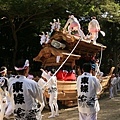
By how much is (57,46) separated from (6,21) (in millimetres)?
9182

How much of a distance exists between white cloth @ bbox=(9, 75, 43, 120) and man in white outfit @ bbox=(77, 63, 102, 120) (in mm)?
1521

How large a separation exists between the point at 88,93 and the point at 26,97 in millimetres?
1762

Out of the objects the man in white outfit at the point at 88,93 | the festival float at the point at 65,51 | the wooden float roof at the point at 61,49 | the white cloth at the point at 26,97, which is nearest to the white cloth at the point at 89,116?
the man in white outfit at the point at 88,93

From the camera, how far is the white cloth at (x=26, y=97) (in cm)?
441

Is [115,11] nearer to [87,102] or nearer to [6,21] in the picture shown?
[6,21]

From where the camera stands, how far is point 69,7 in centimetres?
1714

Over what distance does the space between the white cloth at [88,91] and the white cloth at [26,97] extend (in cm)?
153

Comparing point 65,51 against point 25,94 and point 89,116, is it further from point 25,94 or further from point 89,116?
point 25,94

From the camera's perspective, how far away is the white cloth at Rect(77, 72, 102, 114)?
18.6 feet

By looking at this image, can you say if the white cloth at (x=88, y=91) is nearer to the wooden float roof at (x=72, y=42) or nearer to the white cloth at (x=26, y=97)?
the white cloth at (x=26, y=97)

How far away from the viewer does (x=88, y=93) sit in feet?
18.9

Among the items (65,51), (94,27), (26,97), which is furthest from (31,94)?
(94,27)

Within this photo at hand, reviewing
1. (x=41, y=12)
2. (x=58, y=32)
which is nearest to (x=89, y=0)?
(x=41, y=12)

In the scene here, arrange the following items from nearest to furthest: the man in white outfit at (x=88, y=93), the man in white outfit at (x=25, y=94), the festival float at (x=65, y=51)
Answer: the man in white outfit at (x=25, y=94) < the man in white outfit at (x=88, y=93) < the festival float at (x=65, y=51)
